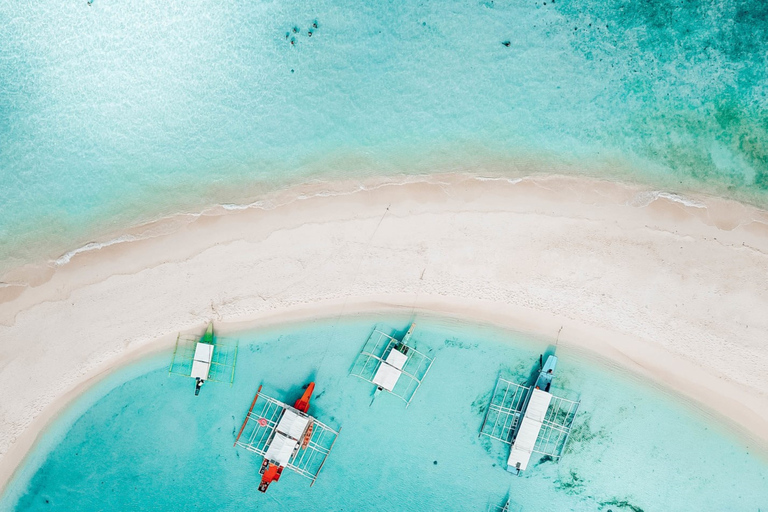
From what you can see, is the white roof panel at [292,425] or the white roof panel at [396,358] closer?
the white roof panel at [292,425]

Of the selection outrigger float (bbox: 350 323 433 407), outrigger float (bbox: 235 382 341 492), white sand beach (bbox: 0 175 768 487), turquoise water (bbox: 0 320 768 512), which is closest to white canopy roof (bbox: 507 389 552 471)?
turquoise water (bbox: 0 320 768 512)

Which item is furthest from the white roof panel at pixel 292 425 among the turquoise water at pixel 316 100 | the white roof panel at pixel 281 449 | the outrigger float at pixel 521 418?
the turquoise water at pixel 316 100

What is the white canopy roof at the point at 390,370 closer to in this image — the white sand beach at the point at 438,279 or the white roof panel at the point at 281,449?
the white sand beach at the point at 438,279

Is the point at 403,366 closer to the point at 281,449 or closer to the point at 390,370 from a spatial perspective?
the point at 390,370

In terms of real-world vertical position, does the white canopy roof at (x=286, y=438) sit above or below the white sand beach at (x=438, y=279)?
below

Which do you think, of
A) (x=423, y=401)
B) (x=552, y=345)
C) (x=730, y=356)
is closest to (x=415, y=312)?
(x=423, y=401)

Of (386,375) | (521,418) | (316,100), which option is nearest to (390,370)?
(386,375)
